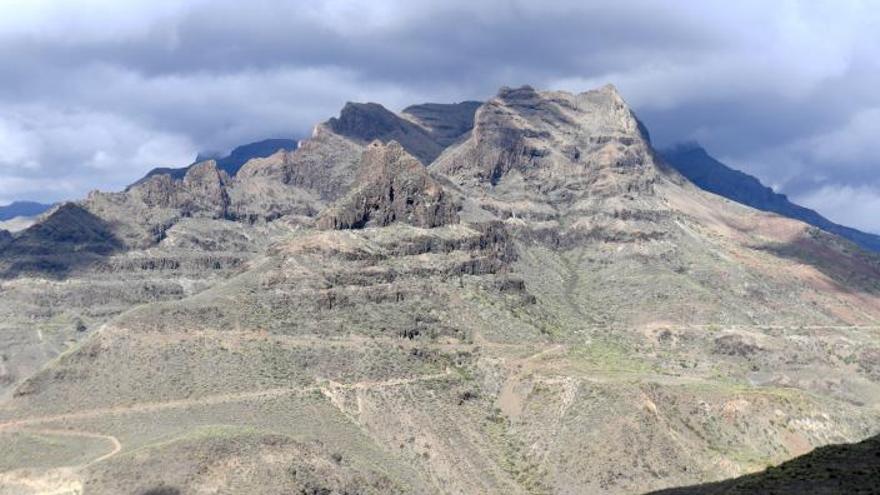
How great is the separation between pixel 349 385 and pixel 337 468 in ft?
94.5

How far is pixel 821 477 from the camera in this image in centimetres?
7975

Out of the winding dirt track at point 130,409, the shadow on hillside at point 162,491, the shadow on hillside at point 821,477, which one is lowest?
the shadow on hillside at point 162,491

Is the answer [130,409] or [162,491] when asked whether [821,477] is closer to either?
[162,491]

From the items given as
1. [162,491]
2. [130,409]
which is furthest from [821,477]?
[130,409]

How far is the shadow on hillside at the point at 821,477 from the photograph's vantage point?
76.5 m

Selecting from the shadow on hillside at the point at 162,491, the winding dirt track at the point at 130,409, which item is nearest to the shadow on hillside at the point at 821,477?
the shadow on hillside at the point at 162,491

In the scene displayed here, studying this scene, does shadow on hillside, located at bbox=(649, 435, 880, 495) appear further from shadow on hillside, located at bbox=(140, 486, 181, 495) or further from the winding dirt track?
the winding dirt track

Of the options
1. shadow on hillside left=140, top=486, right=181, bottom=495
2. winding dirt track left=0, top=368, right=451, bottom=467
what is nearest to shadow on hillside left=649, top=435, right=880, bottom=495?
shadow on hillside left=140, top=486, right=181, bottom=495

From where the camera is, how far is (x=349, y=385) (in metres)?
166

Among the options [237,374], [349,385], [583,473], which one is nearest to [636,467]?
[583,473]

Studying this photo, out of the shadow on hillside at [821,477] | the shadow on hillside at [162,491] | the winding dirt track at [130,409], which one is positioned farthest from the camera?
the winding dirt track at [130,409]

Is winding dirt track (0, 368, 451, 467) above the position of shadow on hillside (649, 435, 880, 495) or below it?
below

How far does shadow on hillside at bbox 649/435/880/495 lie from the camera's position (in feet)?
251

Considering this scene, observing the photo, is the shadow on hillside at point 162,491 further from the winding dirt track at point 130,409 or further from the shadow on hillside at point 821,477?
the shadow on hillside at point 821,477
